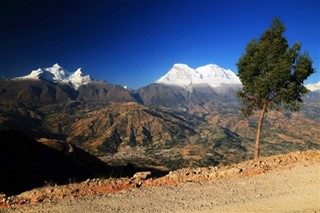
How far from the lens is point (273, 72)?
30922mm

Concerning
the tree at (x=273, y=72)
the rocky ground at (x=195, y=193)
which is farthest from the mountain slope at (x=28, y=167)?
the tree at (x=273, y=72)

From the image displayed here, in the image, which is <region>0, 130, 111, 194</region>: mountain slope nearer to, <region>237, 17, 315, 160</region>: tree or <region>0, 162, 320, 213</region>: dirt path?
<region>0, 162, 320, 213</region>: dirt path

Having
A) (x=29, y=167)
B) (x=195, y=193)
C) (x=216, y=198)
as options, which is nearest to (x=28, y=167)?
(x=29, y=167)

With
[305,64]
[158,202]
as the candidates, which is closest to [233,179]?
[158,202]

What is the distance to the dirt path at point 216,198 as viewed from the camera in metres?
14.8

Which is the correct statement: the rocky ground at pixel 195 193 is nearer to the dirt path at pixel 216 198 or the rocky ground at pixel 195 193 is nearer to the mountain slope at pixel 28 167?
the dirt path at pixel 216 198

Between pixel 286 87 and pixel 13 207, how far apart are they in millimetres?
30683

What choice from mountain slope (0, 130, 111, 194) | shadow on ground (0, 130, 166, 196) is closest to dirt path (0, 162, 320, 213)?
shadow on ground (0, 130, 166, 196)

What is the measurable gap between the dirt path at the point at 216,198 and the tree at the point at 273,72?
491 inches

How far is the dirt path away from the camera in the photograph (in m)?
14.8

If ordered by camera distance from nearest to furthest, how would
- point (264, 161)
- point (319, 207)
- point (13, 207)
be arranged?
point (319, 207)
point (13, 207)
point (264, 161)

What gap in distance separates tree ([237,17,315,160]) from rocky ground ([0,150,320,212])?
36.0ft

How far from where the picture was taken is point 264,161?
79.2ft

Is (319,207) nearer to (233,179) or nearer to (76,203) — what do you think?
(233,179)
